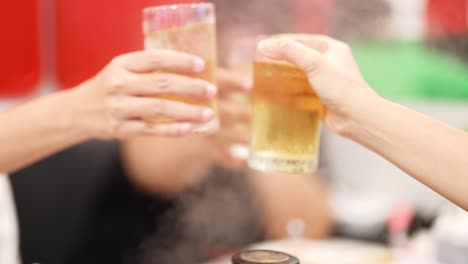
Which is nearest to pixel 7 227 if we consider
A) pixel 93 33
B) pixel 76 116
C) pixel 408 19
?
pixel 93 33

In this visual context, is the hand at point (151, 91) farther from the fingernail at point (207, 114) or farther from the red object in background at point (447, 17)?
the red object in background at point (447, 17)

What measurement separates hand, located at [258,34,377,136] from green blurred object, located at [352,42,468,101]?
1027 millimetres

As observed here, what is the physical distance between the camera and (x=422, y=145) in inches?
33.3

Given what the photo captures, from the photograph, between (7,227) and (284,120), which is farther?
(7,227)

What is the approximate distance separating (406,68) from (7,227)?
1.21m

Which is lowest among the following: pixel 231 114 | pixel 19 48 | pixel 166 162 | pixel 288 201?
pixel 288 201

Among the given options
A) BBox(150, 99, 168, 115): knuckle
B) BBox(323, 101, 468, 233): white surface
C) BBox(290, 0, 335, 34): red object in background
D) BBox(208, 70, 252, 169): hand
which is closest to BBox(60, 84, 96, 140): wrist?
BBox(150, 99, 168, 115): knuckle

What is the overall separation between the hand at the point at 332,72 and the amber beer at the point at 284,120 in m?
0.05

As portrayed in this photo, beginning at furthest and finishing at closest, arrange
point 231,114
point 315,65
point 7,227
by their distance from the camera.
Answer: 1. point 7,227
2. point 231,114
3. point 315,65

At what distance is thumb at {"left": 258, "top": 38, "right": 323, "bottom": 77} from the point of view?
0.90m

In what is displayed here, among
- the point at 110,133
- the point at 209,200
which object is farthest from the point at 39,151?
the point at 209,200

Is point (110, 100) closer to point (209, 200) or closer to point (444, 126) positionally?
point (444, 126)

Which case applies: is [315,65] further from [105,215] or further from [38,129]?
[105,215]

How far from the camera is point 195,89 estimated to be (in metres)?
0.98
